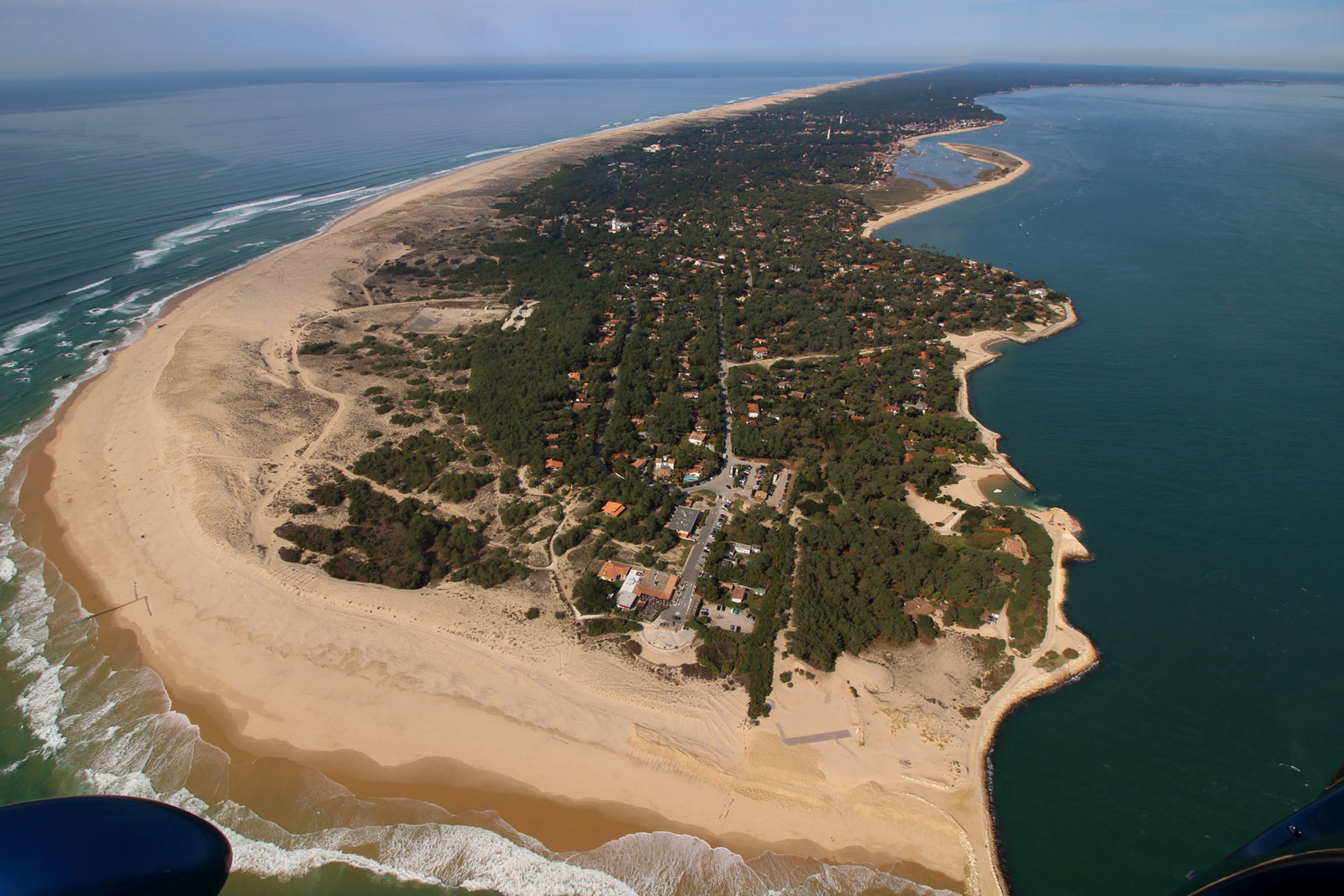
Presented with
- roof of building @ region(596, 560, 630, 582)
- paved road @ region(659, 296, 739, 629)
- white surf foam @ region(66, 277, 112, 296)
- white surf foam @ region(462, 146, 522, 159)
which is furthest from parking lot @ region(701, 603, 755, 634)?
white surf foam @ region(462, 146, 522, 159)

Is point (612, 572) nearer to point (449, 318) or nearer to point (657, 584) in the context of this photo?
point (657, 584)

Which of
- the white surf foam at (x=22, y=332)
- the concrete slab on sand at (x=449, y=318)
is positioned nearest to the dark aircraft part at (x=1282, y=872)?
the concrete slab on sand at (x=449, y=318)

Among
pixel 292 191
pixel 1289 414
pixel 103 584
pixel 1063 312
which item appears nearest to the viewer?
pixel 103 584

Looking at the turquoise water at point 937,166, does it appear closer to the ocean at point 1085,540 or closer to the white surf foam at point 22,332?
the ocean at point 1085,540

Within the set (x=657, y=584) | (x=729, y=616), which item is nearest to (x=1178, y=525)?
(x=729, y=616)

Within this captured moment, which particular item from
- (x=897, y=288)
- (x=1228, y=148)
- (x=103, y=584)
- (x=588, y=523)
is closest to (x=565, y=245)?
(x=897, y=288)

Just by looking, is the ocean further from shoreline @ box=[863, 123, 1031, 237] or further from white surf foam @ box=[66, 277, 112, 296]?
shoreline @ box=[863, 123, 1031, 237]

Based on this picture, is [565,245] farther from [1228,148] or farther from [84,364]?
[1228,148]
